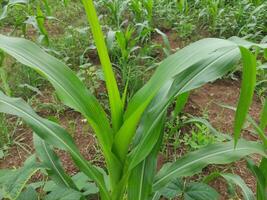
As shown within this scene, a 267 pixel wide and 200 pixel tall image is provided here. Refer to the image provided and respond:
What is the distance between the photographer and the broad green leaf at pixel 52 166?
→ 1.25 m

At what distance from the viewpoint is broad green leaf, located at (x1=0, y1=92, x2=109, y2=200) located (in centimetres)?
110

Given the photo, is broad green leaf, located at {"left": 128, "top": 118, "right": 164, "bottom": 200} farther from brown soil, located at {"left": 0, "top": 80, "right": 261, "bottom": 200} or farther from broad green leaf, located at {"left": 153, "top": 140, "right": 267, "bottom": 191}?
brown soil, located at {"left": 0, "top": 80, "right": 261, "bottom": 200}

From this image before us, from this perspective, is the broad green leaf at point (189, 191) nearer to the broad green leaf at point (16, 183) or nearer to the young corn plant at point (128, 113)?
the young corn plant at point (128, 113)

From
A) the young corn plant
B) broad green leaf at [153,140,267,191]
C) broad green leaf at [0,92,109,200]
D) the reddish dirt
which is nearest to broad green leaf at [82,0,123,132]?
the young corn plant

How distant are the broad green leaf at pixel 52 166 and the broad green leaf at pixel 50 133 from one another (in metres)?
0.14

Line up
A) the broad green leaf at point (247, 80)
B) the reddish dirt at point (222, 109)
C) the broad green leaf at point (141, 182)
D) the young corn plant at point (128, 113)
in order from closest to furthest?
the broad green leaf at point (247, 80) → the young corn plant at point (128, 113) → the broad green leaf at point (141, 182) → the reddish dirt at point (222, 109)

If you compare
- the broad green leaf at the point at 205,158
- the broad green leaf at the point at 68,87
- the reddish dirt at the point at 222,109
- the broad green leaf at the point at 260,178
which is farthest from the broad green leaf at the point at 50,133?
the reddish dirt at the point at 222,109

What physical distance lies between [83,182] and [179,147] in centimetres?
61

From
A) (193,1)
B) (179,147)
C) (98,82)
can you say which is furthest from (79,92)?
(193,1)

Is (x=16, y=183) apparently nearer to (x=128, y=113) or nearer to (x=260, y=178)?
(x=128, y=113)

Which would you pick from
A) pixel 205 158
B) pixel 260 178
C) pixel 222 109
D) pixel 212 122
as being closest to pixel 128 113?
pixel 205 158

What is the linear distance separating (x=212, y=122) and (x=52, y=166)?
1.03m

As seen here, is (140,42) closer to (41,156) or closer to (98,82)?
(98,82)

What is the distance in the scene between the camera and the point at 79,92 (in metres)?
1.09
